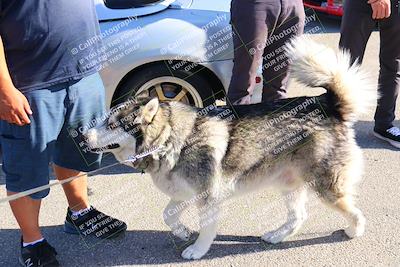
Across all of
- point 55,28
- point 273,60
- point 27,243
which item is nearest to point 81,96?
point 55,28

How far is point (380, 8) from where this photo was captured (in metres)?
3.77

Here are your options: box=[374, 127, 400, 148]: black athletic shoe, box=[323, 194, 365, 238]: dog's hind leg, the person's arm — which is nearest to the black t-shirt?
the person's arm

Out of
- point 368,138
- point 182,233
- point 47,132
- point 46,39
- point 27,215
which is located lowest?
point 368,138

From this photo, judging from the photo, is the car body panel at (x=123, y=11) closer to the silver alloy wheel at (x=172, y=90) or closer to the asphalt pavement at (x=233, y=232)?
the silver alloy wheel at (x=172, y=90)

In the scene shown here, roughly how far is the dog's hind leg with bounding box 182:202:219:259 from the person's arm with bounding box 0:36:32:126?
1158 millimetres

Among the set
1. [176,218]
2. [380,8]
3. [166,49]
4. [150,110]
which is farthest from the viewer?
[166,49]

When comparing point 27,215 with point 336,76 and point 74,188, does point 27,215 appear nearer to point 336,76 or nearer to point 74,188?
point 74,188

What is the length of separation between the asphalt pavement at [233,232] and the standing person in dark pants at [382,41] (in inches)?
23.2

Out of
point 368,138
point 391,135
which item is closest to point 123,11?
point 368,138

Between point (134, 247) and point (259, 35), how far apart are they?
A: 1695mm

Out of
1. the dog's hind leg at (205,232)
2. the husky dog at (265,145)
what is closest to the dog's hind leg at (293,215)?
the husky dog at (265,145)

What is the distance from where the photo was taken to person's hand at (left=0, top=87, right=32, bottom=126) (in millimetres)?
2293

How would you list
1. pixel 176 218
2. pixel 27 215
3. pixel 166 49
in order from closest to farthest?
pixel 27 215, pixel 176 218, pixel 166 49

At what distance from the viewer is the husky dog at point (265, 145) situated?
108 inches
